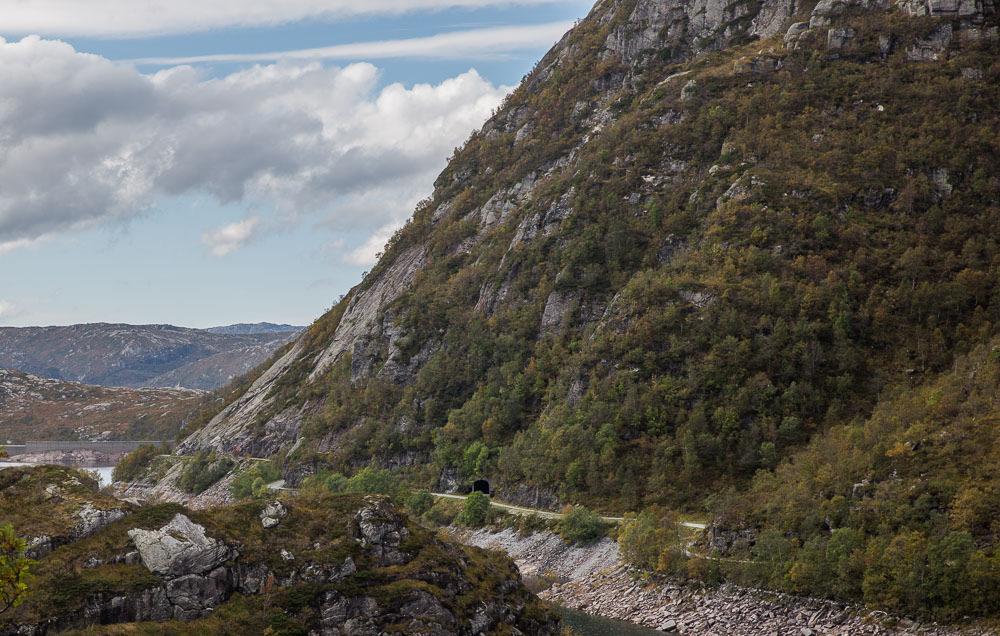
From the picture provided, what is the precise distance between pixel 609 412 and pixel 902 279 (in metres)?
49.2

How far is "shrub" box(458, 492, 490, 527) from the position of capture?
166 metres

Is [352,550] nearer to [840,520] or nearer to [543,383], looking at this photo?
[840,520]

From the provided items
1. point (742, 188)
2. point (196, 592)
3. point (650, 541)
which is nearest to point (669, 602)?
point (650, 541)

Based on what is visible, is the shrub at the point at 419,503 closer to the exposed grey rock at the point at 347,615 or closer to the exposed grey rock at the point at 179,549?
the exposed grey rock at the point at 347,615

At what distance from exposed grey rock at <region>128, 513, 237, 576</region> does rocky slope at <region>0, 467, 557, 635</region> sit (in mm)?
87

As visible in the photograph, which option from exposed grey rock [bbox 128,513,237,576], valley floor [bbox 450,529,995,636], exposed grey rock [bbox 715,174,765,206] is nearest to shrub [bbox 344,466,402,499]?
valley floor [bbox 450,529,995,636]

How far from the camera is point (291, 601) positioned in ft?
259

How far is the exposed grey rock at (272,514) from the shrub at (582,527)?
2501 inches

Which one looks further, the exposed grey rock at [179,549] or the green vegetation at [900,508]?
the green vegetation at [900,508]

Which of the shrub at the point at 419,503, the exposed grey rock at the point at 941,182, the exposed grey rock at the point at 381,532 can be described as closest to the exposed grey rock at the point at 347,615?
the exposed grey rock at the point at 381,532

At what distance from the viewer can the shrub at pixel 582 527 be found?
478 feet

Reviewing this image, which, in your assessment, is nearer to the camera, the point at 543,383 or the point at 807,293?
the point at 807,293

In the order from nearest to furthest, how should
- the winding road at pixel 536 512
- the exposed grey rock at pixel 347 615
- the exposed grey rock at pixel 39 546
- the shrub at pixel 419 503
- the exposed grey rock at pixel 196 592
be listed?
the exposed grey rock at pixel 39 546
the exposed grey rock at pixel 196 592
the exposed grey rock at pixel 347 615
the winding road at pixel 536 512
the shrub at pixel 419 503

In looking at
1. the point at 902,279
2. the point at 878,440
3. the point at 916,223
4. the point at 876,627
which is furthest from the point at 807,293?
the point at 876,627
